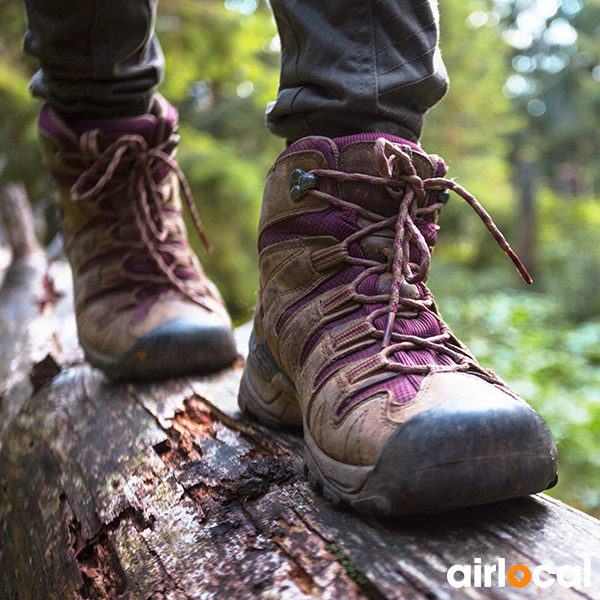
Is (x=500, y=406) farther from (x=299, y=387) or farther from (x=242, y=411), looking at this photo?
(x=242, y=411)

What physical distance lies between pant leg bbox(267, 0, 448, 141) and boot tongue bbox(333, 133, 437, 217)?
111 mm

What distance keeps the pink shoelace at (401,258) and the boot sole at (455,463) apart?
0.14 m

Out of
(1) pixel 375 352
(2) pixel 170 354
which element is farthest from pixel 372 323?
(2) pixel 170 354

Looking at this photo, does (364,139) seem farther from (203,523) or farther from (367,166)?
(203,523)

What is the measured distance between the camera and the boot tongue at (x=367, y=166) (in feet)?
3.37

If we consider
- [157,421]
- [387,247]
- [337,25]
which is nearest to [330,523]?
[387,247]

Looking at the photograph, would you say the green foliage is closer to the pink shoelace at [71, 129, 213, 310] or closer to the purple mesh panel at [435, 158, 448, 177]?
the purple mesh panel at [435, 158, 448, 177]

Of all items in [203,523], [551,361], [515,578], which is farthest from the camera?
[551,361]

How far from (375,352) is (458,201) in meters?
9.70

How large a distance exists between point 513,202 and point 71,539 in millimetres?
11077

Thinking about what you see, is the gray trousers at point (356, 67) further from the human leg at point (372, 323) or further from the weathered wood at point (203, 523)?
the weathered wood at point (203, 523)

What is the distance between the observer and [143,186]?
1656 millimetres

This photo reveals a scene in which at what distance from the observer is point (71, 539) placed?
3.48 ft

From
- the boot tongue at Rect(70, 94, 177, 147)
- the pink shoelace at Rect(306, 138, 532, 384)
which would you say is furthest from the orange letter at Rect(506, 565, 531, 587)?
the boot tongue at Rect(70, 94, 177, 147)
